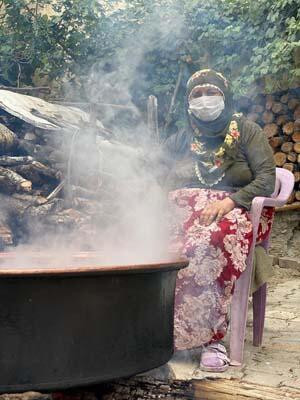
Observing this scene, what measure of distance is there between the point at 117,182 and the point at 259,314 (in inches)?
A: 70.4

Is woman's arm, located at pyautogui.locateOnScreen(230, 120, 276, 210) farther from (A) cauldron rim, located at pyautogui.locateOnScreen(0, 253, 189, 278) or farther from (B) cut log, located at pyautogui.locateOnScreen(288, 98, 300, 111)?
(B) cut log, located at pyautogui.locateOnScreen(288, 98, 300, 111)

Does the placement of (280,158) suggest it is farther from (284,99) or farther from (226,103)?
(226,103)

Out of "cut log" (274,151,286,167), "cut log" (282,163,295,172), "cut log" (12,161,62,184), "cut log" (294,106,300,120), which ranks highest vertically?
"cut log" (294,106,300,120)

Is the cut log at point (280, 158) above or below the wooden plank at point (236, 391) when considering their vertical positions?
above

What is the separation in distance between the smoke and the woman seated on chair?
18 centimetres

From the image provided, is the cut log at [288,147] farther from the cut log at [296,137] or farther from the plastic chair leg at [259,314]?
the plastic chair leg at [259,314]

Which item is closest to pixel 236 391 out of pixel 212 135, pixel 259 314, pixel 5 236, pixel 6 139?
pixel 259 314

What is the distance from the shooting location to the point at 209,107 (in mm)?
2820

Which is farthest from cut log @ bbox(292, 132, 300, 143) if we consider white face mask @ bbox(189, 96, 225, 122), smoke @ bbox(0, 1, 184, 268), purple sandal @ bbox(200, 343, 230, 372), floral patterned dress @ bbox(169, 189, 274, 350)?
purple sandal @ bbox(200, 343, 230, 372)

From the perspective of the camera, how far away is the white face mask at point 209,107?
2822mm

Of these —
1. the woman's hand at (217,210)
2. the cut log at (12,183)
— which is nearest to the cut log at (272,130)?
the cut log at (12,183)

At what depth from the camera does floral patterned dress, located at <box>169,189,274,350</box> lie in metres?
2.65

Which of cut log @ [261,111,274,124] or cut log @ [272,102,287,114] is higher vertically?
cut log @ [272,102,287,114]

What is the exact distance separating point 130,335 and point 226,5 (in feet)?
13.7
